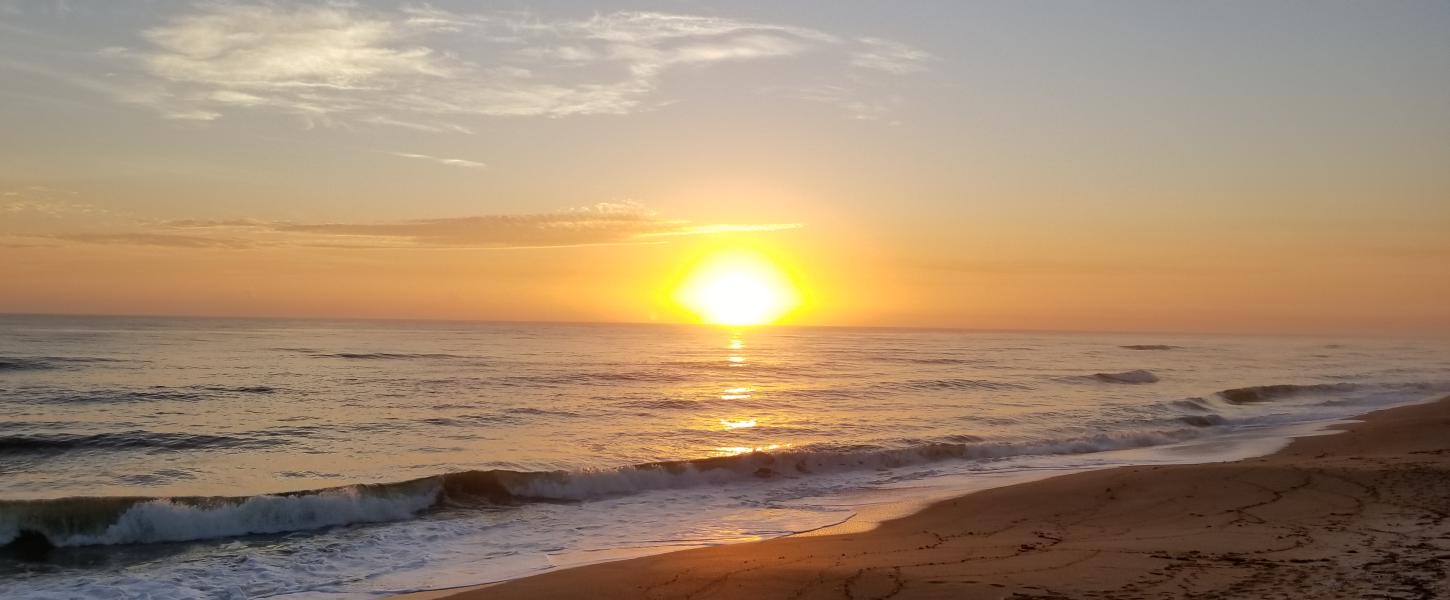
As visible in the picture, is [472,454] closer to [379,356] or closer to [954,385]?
[954,385]

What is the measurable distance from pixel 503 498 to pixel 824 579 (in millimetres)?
8441

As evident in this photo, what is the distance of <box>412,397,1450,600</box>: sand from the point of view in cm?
778

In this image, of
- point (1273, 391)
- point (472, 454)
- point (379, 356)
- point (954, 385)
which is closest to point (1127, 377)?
point (1273, 391)

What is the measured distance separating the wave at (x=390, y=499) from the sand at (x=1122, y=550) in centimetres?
513

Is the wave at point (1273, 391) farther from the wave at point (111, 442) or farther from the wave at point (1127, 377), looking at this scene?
the wave at point (111, 442)

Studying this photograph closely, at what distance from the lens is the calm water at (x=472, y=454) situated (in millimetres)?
11617

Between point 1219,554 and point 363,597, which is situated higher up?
point 1219,554

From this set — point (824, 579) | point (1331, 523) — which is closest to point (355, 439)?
point (824, 579)

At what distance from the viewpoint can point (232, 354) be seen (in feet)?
168

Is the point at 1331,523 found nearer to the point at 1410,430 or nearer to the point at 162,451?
the point at 1410,430

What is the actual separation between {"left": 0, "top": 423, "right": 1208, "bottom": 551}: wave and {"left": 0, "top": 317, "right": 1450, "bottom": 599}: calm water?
37mm

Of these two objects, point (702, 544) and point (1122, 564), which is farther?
point (702, 544)

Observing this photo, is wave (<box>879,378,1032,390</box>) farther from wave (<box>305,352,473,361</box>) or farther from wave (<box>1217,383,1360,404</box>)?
wave (<box>305,352,473,361</box>)

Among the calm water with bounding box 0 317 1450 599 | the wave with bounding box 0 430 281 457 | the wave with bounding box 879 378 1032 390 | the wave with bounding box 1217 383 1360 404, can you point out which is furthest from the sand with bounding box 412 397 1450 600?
the wave with bounding box 1217 383 1360 404
